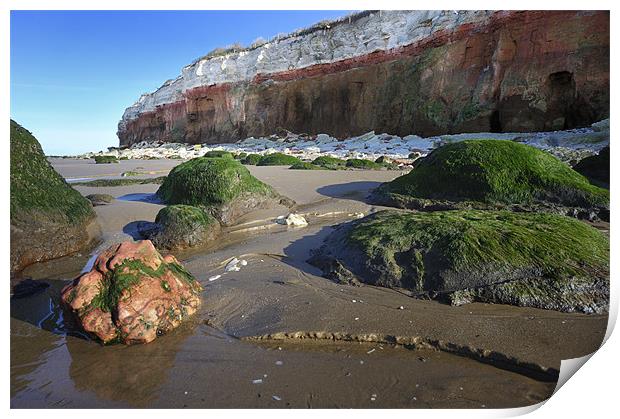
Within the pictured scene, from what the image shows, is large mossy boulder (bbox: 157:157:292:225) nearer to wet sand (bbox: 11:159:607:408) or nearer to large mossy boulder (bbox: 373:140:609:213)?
large mossy boulder (bbox: 373:140:609:213)

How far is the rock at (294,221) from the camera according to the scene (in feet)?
16.6

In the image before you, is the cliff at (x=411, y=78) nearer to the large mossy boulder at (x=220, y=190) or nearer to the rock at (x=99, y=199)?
the large mossy boulder at (x=220, y=190)

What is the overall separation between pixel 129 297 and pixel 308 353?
1182 mm

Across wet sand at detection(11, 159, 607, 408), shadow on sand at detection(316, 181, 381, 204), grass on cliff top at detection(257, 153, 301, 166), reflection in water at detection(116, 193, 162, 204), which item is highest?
grass on cliff top at detection(257, 153, 301, 166)

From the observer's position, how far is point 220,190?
5727mm

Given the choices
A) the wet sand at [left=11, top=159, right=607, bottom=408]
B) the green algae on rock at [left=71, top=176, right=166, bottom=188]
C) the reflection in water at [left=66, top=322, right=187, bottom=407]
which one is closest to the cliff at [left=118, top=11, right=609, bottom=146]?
the wet sand at [left=11, top=159, right=607, bottom=408]

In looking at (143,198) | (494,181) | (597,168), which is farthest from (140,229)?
(597,168)

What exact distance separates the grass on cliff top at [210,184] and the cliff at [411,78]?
21.4ft

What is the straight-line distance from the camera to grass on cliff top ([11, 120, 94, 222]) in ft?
11.9

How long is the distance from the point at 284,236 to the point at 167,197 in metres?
2.82

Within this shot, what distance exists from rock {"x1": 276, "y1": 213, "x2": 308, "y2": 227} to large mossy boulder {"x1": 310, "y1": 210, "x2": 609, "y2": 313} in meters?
1.57

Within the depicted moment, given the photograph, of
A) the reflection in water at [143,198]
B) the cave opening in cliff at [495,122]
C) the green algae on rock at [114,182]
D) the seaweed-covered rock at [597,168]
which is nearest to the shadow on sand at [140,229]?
the reflection in water at [143,198]

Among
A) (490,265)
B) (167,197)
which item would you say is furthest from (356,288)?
(167,197)
